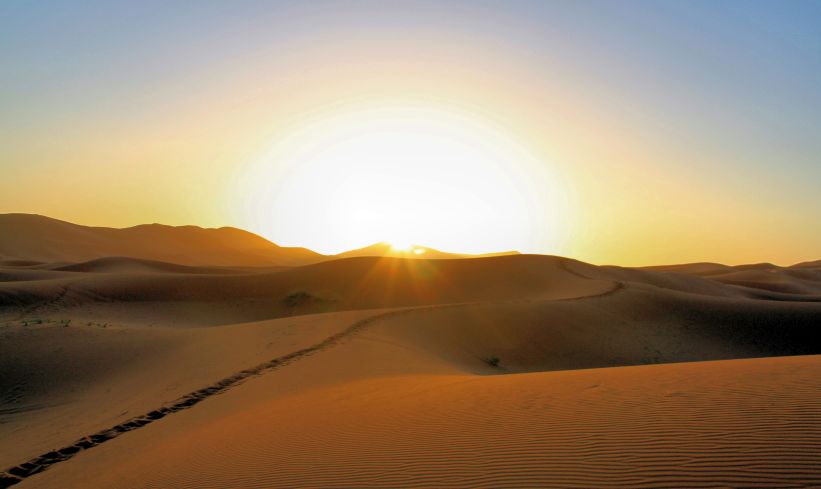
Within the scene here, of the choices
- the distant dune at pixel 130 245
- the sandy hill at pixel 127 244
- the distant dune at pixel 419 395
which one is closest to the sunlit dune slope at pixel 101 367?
the distant dune at pixel 419 395

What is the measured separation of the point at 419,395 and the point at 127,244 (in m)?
111

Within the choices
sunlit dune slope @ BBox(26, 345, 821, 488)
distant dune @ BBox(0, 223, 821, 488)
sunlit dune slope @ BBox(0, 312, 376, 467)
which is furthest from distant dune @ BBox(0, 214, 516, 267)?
sunlit dune slope @ BBox(26, 345, 821, 488)

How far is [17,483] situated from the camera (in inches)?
283

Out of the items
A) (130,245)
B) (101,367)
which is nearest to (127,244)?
(130,245)

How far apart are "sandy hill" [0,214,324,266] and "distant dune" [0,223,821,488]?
61004 millimetres

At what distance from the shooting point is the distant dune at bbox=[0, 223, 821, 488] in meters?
4.76

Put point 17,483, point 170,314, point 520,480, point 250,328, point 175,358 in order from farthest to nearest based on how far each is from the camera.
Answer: point 170,314, point 250,328, point 175,358, point 17,483, point 520,480

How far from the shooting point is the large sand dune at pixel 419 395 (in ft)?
15.6

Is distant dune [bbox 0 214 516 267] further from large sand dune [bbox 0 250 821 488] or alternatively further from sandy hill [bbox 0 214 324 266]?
large sand dune [bbox 0 250 821 488]

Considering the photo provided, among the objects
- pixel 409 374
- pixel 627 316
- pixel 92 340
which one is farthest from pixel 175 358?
pixel 627 316

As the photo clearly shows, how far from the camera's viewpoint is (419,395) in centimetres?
862

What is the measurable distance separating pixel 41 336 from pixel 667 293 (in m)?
27.4

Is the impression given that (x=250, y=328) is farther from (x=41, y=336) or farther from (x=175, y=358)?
(x=41, y=336)

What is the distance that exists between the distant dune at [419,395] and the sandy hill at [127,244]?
2402 inches
